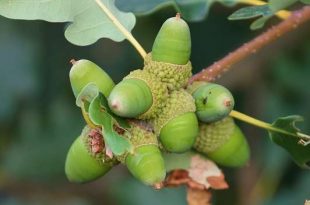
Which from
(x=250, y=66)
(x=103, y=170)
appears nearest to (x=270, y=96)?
(x=250, y=66)

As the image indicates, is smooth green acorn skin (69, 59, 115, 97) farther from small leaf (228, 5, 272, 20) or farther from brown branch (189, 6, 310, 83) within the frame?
small leaf (228, 5, 272, 20)

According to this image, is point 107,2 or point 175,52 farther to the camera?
point 107,2

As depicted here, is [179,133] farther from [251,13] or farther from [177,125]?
[251,13]

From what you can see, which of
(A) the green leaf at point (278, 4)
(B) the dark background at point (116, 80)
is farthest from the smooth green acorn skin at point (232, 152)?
(B) the dark background at point (116, 80)

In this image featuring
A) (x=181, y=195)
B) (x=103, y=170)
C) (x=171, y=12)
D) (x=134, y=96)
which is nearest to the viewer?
(x=134, y=96)

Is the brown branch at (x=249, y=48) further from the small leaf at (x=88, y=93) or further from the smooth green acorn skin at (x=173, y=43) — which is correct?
the small leaf at (x=88, y=93)

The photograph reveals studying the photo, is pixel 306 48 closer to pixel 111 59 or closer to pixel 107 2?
pixel 111 59
